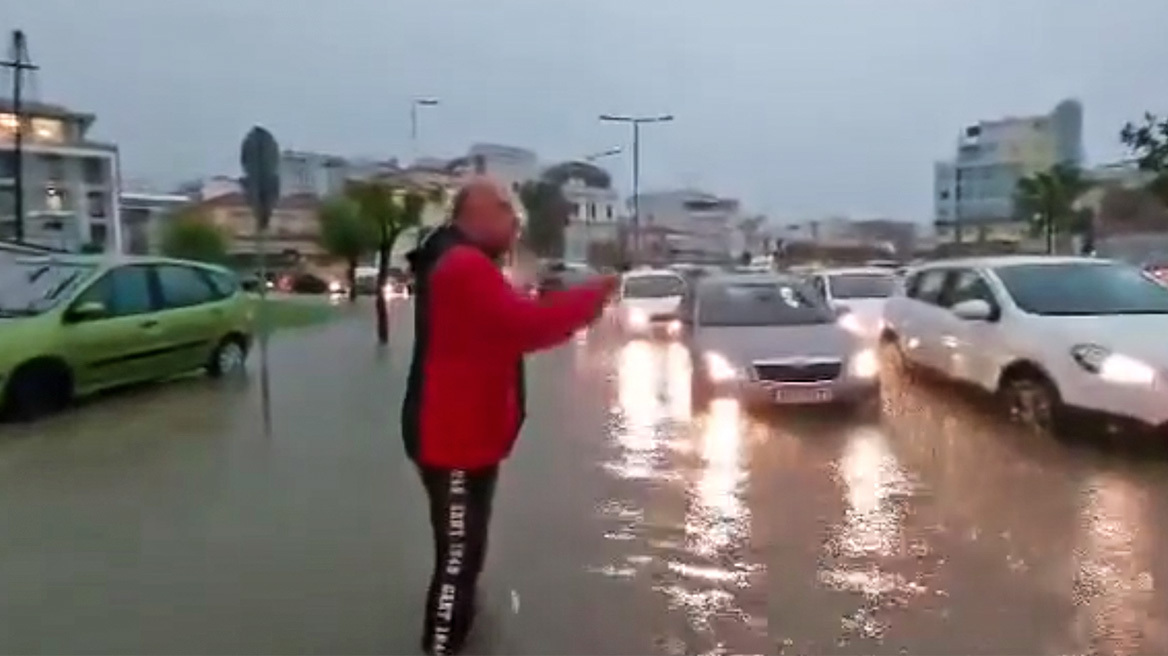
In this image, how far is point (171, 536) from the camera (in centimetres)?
662

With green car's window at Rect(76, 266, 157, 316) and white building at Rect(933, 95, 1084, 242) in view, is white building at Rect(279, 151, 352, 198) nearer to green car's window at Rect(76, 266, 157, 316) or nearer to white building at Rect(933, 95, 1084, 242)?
white building at Rect(933, 95, 1084, 242)

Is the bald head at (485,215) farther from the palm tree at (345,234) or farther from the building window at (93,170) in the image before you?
the building window at (93,170)

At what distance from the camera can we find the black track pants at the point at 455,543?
13.9 feet

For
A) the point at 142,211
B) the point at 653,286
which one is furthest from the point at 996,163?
the point at 653,286

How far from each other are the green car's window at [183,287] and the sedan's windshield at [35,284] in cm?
112

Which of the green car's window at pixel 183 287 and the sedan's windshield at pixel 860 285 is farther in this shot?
the sedan's windshield at pixel 860 285

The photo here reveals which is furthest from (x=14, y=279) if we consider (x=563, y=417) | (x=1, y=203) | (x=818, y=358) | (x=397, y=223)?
(x=1, y=203)

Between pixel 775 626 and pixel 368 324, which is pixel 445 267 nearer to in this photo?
pixel 775 626

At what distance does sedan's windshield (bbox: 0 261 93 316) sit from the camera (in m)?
11.2

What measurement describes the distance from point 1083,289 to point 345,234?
39.1 meters

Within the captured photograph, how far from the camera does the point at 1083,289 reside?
10.1 m

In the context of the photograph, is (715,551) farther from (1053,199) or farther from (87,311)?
(1053,199)

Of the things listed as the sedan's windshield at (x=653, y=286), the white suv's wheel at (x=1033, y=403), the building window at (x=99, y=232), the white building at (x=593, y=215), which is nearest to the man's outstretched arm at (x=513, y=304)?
the white suv's wheel at (x=1033, y=403)

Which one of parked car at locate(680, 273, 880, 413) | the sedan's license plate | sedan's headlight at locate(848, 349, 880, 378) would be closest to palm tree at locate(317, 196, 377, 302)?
parked car at locate(680, 273, 880, 413)
